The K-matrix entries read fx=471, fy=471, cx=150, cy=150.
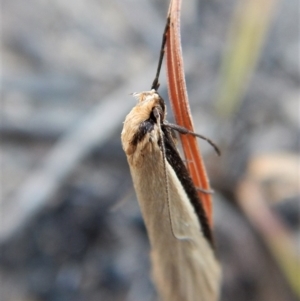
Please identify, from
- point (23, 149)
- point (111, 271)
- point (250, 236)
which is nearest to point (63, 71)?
point (23, 149)

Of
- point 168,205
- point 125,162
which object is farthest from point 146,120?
point 125,162

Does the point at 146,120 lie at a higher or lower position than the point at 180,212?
higher

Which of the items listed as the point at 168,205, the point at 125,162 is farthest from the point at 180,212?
the point at 125,162

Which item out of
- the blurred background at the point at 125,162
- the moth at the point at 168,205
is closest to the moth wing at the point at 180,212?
the moth at the point at 168,205

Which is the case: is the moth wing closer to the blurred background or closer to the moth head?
the moth head

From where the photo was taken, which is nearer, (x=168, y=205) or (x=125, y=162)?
Answer: (x=168, y=205)

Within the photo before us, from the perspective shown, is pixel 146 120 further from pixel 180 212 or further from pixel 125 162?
pixel 125 162

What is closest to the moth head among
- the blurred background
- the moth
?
the moth
